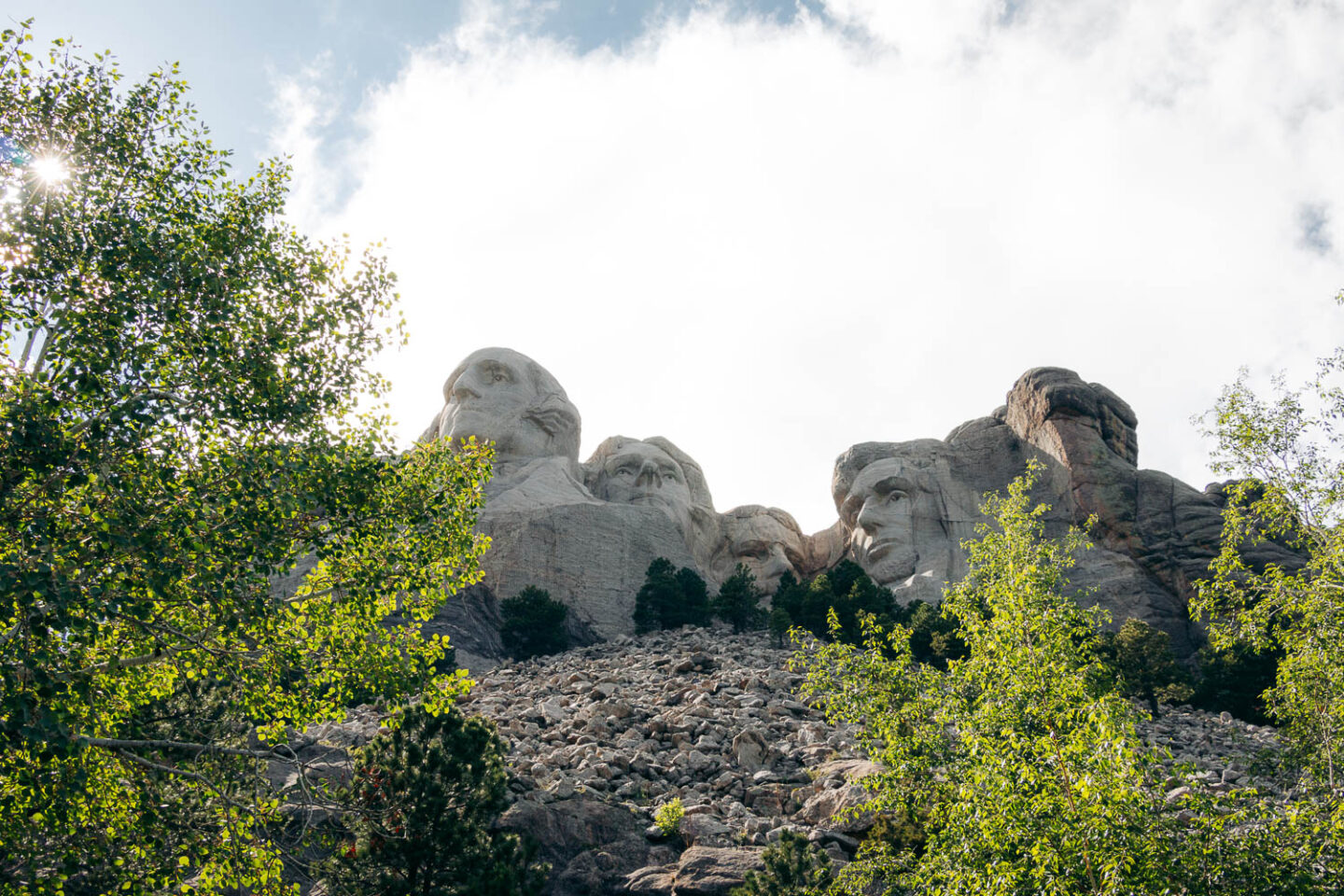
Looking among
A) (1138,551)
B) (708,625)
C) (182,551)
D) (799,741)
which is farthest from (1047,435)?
(182,551)

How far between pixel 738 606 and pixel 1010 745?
95.5ft

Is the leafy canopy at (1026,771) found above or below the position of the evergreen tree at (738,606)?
below

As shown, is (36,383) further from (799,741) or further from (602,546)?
(602,546)

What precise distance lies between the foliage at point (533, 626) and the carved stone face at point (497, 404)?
1059 centimetres

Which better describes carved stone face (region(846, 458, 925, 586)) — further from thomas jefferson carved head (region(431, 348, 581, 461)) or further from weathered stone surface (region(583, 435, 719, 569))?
thomas jefferson carved head (region(431, 348, 581, 461))

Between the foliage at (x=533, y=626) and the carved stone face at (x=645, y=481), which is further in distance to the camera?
the carved stone face at (x=645, y=481)

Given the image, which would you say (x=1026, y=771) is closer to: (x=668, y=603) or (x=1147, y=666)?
(x=1147, y=666)

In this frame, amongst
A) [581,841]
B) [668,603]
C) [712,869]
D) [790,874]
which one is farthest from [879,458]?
[790,874]

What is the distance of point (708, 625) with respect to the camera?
39312 millimetres

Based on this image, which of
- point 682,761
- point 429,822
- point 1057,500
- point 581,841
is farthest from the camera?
point 1057,500

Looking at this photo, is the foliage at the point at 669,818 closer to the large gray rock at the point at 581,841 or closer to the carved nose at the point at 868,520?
the large gray rock at the point at 581,841

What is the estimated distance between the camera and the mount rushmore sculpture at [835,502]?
40.2 metres

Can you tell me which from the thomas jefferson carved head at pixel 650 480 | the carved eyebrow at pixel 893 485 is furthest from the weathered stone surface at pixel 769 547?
the carved eyebrow at pixel 893 485

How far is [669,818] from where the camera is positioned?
731 inches
